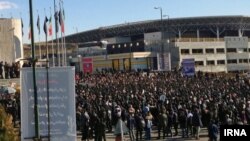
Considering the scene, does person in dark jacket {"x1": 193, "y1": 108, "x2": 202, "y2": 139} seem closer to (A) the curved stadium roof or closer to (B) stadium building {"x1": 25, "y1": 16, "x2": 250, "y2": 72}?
(B) stadium building {"x1": 25, "y1": 16, "x2": 250, "y2": 72}

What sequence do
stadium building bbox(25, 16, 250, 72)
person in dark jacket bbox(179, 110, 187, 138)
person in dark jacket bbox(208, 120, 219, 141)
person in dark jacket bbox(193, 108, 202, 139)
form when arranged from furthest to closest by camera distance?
stadium building bbox(25, 16, 250, 72) → person in dark jacket bbox(179, 110, 187, 138) → person in dark jacket bbox(193, 108, 202, 139) → person in dark jacket bbox(208, 120, 219, 141)

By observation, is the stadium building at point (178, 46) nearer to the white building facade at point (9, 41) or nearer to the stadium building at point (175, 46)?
the stadium building at point (175, 46)

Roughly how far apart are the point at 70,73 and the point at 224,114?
10.6 meters

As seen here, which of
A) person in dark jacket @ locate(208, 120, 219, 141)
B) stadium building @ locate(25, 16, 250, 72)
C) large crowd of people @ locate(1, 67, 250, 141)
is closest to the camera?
person in dark jacket @ locate(208, 120, 219, 141)

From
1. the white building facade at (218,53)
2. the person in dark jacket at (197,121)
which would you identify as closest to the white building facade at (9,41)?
the white building facade at (218,53)

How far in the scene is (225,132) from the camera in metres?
8.25

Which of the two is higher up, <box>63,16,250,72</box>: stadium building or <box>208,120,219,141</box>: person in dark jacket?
<box>63,16,250,72</box>: stadium building

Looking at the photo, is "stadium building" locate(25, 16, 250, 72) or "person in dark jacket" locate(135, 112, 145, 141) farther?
"stadium building" locate(25, 16, 250, 72)

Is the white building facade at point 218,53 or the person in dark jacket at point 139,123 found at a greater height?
the white building facade at point 218,53

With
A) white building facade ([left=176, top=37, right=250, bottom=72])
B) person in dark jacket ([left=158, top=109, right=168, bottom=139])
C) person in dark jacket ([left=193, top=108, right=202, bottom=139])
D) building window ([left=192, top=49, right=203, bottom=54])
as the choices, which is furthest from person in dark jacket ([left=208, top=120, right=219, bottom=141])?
building window ([left=192, top=49, right=203, bottom=54])

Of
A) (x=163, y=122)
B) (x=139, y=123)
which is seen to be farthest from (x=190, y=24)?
(x=139, y=123)

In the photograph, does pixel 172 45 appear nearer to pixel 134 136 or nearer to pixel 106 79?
pixel 106 79

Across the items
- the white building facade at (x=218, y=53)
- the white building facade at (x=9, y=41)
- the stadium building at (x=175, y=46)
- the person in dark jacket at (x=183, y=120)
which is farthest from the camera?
the white building facade at (x=218, y=53)

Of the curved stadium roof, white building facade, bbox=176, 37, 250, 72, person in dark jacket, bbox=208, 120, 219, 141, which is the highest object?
the curved stadium roof
